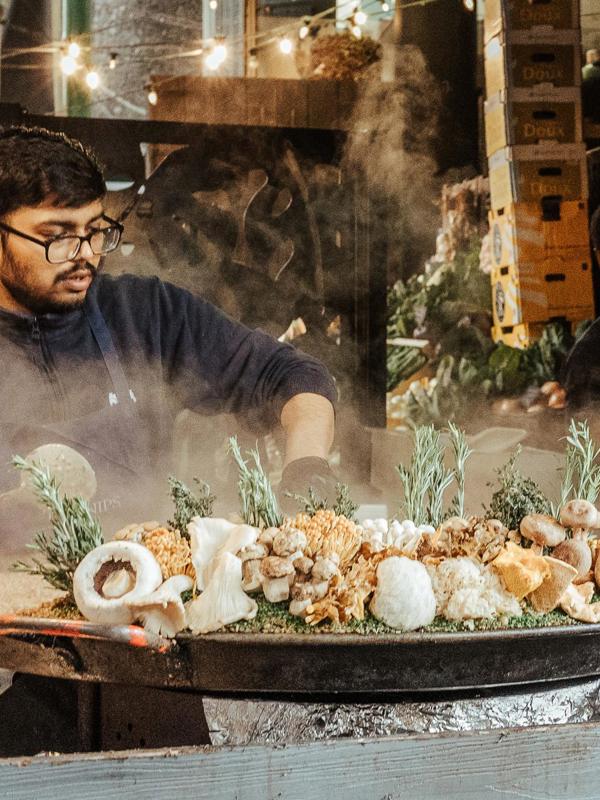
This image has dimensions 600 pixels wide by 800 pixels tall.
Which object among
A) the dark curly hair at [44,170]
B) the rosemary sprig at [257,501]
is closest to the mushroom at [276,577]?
the rosemary sprig at [257,501]

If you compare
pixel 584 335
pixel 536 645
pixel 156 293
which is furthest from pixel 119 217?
pixel 536 645

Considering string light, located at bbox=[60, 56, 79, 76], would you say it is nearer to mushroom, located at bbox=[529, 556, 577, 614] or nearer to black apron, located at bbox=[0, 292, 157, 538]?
black apron, located at bbox=[0, 292, 157, 538]

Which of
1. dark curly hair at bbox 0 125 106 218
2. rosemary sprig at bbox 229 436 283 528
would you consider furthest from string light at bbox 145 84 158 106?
rosemary sprig at bbox 229 436 283 528

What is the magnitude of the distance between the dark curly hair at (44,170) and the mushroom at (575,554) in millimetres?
2042

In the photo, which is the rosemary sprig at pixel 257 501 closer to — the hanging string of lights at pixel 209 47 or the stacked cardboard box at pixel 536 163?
the hanging string of lights at pixel 209 47

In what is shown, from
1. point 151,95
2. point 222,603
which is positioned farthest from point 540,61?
point 222,603

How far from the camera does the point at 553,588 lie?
1585 mm

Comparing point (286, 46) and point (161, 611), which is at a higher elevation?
point (286, 46)

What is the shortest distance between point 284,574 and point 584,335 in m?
2.73

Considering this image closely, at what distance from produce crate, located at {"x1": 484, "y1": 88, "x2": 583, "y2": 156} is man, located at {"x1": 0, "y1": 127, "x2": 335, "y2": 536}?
52.8 inches

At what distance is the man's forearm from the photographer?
3232mm

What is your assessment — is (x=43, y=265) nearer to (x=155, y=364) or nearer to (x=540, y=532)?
(x=155, y=364)

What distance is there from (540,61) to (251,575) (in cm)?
301

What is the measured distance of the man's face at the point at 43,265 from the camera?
3.00 m
